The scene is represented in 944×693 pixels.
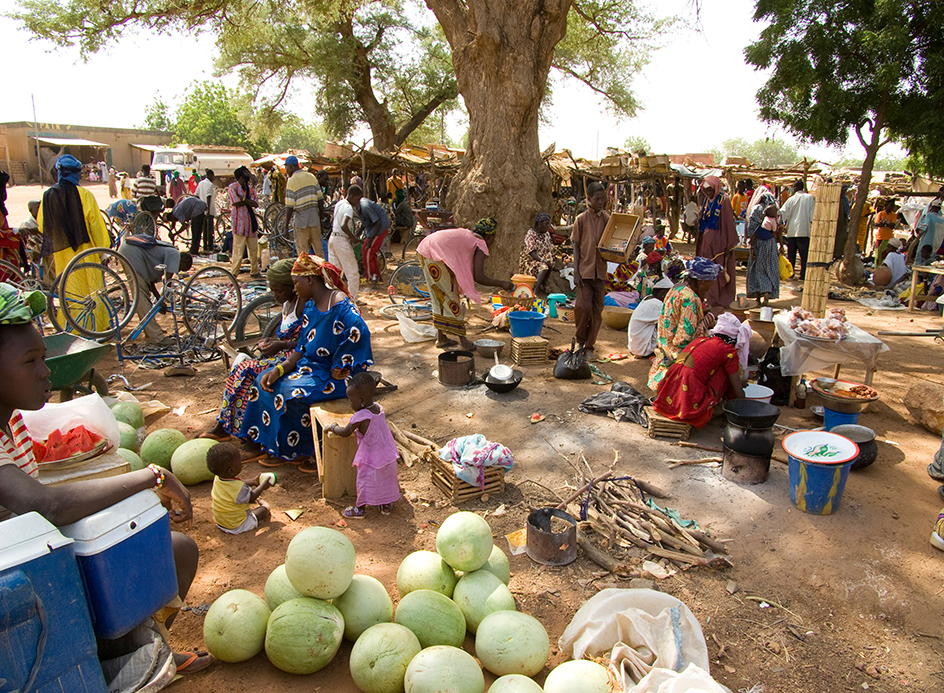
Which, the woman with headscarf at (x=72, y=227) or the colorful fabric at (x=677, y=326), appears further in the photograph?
the woman with headscarf at (x=72, y=227)

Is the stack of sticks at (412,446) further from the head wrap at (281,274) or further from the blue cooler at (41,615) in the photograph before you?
the blue cooler at (41,615)

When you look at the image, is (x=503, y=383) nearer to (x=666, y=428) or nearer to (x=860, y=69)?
(x=666, y=428)

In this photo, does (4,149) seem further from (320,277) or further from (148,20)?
(320,277)

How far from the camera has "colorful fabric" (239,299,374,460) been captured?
448 cm

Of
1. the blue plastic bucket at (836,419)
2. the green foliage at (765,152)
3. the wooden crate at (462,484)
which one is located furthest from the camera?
the green foliage at (765,152)

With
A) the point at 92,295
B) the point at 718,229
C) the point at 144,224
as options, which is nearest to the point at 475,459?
the point at 92,295

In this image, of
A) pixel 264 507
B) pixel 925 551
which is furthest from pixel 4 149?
pixel 925 551

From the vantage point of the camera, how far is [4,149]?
3453cm

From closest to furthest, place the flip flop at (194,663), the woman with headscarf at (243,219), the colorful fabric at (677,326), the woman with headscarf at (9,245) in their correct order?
1. the flip flop at (194,663)
2. the colorful fabric at (677,326)
3. the woman with headscarf at (9,245)
4. the woman with headscarf at (243,219)

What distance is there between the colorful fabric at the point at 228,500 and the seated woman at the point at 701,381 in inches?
134

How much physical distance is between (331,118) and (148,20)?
961cm

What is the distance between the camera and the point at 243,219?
11148 mm

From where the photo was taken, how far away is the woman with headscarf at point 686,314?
16.9 ft

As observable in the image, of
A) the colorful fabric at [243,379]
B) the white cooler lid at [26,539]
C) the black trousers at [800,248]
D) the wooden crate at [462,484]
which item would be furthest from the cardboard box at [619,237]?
the white cooler lid at [26,539]
